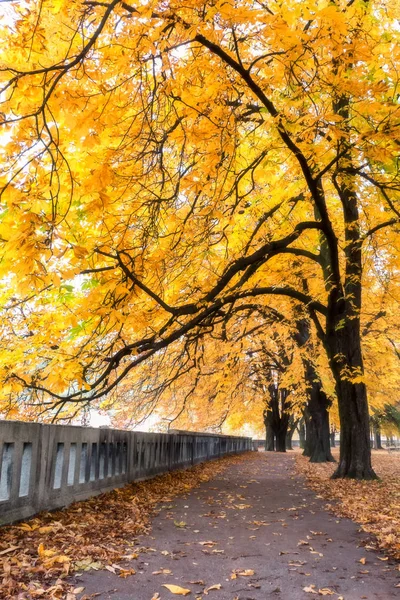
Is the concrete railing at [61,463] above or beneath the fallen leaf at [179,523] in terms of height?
above

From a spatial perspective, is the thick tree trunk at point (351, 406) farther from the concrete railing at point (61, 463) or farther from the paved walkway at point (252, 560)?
the concrete railing at point (61, 463)

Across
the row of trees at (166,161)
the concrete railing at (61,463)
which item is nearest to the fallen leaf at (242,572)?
the concrete railing at (61,463)

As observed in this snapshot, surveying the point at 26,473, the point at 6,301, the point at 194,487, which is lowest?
the point at 194,487

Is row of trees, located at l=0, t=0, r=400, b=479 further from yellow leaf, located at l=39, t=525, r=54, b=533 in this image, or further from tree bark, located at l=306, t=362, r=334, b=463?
tree bark, located at l=306, t=362, r=334, b=463

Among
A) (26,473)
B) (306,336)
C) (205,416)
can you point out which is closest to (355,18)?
(26,473)

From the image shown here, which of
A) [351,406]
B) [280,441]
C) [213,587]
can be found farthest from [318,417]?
[213,587]

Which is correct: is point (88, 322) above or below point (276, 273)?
below

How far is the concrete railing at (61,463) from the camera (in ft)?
16.0

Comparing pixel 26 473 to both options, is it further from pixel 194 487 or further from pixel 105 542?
pixel 194 487

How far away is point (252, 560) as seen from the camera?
4.50 meters

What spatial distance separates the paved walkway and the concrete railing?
1.14 meters

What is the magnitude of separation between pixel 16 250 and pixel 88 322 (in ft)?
11.3

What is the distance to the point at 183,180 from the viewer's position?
6.28 metres

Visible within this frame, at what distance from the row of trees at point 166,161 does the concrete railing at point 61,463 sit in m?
0.74
